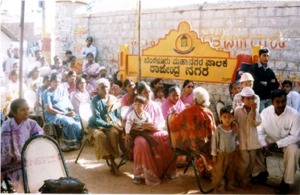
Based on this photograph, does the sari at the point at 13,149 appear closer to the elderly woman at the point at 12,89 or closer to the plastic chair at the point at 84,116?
the plastic chair at the point at 84,116

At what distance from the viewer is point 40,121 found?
23.1 ft

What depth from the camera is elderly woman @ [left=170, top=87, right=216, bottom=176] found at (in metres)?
4.91

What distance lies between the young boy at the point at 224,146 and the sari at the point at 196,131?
203mm

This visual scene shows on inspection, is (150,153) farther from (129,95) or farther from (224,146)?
(129,95)

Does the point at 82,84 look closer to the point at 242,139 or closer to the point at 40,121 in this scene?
the point at 40,121

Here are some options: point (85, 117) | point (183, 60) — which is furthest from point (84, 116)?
point (183, 60)

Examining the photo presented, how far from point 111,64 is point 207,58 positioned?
135 inches

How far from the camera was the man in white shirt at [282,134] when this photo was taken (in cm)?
466

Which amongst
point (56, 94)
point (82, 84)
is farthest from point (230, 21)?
point (56, 94)

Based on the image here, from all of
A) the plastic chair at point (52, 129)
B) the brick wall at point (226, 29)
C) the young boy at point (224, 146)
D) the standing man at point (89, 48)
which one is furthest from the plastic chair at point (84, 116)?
the standing man at point (89, 48)

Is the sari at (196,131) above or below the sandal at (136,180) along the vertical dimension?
above

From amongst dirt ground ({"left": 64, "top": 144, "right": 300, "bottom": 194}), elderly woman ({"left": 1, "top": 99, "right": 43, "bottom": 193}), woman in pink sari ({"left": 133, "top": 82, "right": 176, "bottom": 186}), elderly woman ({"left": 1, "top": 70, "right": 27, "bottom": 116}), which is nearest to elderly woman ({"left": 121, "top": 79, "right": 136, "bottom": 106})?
woman in pink sari ({"left": 133, "top": 82, "right": 176, "bottom": 186})

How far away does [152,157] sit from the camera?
516cm

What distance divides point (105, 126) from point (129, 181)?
91 cm
